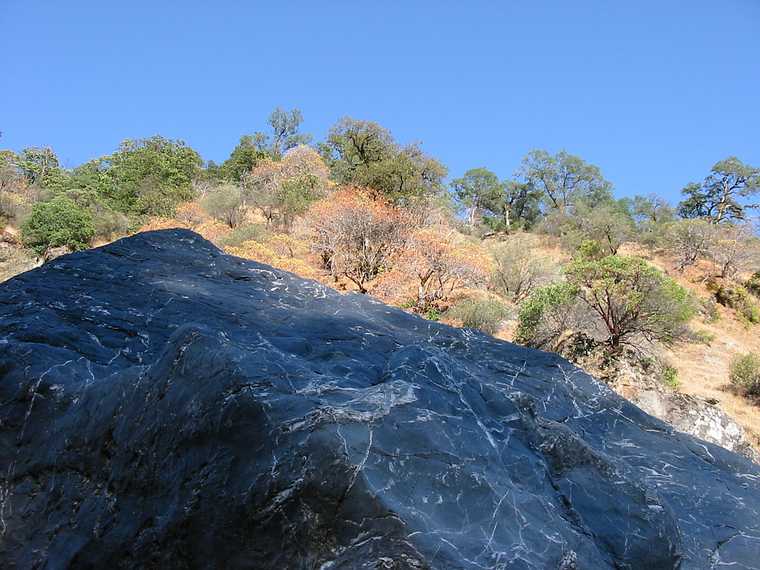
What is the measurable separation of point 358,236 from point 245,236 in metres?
4.05

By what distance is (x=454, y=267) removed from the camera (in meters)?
17.0

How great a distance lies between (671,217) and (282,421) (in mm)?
36301

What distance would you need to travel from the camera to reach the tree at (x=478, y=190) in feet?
128

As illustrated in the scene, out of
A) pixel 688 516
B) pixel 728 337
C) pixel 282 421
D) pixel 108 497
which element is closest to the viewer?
pixel 282 421

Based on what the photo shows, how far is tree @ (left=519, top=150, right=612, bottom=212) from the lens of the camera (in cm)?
3775

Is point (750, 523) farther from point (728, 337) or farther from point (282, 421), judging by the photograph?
point (728, 337)

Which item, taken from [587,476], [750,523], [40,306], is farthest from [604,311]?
[40,306]

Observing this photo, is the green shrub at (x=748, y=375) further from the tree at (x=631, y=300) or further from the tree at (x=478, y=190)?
the tree at (x=478, y=190)

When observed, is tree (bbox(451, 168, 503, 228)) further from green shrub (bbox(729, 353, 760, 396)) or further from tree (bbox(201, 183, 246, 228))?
green shrub (bbox(729, 353, 760, 396))

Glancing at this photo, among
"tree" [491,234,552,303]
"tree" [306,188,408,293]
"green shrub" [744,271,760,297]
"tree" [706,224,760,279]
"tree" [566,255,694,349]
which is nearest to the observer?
"tree" [566,255,694,349]

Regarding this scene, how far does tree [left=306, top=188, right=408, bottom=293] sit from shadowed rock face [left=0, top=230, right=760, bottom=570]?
13430mm

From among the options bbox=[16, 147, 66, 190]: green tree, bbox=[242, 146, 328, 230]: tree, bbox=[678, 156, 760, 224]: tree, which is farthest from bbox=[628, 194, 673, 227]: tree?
bbox=[16, 147, 66, 190]: green tree

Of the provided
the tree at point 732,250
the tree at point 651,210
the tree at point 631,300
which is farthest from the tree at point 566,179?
the tree at point 631,300

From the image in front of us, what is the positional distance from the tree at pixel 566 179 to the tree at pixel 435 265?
22181 millimetres
